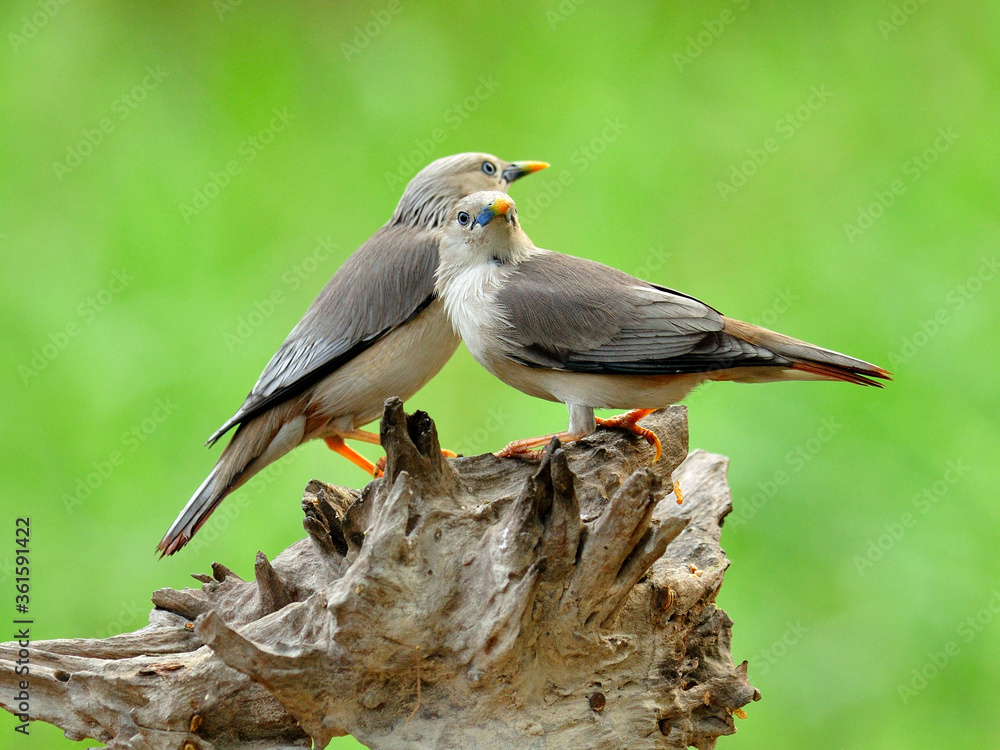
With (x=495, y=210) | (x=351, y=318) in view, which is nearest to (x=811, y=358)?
(x=495, y=210)

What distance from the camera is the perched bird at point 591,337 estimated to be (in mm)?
2838

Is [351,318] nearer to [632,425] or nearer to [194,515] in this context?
[194,515]

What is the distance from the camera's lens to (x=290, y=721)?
273 cm

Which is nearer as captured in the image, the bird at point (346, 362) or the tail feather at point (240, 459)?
the tail feather at point (240, 459)

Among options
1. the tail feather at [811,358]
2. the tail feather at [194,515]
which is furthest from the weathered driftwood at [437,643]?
the tail feather at [811,358]

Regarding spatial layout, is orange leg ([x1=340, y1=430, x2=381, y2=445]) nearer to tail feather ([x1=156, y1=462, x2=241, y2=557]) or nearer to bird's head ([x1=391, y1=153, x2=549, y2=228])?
tail feather ([x1=156, y1=462, x2=241, y2=557])

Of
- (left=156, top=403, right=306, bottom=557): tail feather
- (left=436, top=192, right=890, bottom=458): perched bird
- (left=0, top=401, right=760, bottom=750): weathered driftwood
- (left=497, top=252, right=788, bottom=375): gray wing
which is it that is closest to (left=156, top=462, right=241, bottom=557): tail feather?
(left=156, top=403, right=306, bottom=557): tail feather

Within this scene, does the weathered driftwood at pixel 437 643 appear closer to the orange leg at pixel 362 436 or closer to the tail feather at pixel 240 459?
the tail feather at pixel 240 459

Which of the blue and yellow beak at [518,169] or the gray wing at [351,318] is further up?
the blue and yellow beak at [518,169]

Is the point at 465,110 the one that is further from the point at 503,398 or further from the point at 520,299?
the point at 520,299

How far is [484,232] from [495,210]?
0.11m

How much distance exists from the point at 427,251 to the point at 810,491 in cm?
246

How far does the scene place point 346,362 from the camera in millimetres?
3473

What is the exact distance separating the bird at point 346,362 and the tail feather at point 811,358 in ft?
3.64
